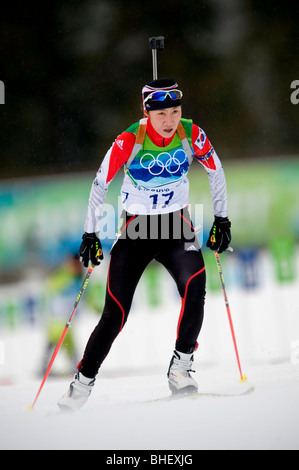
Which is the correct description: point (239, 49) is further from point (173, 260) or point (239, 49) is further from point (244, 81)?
point (173, 260)

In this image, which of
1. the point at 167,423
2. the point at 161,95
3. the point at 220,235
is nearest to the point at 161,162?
the point at 161,95

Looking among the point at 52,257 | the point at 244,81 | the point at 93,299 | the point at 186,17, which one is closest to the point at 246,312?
the point at 93,299

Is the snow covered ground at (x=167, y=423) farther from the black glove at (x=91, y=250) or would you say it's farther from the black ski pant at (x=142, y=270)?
the black glove at (x=91, y=250)

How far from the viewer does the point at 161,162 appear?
2.97 meters

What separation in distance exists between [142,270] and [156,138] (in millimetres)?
610

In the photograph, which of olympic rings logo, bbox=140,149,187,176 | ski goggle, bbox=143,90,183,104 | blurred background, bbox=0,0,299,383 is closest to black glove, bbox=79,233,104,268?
olympic rings logo, bbox=140,149,187,176

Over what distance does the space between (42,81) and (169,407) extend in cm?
504

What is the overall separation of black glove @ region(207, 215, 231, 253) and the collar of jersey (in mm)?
496

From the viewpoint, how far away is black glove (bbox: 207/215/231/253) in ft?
10.5

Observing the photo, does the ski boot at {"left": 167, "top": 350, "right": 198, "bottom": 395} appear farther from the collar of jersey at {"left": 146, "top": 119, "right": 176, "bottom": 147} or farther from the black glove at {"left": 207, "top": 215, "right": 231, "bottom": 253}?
the collar of jersey at {"left": 146, "top": 119, "right": 176, "bottom": 147}

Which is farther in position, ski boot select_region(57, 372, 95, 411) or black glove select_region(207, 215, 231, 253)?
black glove select_region(207, 215, 231, 253)
